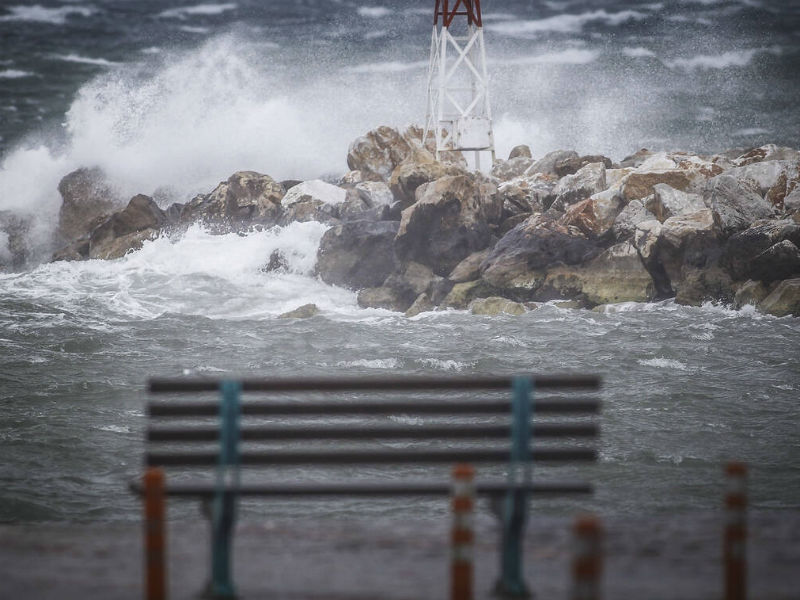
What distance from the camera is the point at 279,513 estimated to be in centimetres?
1140

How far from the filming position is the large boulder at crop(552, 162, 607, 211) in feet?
118

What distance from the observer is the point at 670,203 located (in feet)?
105

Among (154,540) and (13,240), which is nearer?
(154,540)

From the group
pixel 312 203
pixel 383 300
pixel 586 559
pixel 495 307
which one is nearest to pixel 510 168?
pixel 312 203

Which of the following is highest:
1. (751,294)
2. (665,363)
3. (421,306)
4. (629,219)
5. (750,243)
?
(629,219)

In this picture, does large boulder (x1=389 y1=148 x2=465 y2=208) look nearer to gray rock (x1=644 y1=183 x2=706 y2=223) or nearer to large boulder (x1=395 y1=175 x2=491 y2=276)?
large boulder (x1=395 y1=175 x2=491 y2=276)

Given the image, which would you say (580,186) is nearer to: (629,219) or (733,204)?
(629,219)

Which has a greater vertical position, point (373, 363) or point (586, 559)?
point (586, 559)

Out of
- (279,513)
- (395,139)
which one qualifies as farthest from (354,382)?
(395,139)

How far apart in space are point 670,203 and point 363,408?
95.4 feet

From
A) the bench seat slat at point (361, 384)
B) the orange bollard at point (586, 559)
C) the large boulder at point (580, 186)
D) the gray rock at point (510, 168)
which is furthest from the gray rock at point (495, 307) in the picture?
the orange bollard at point (586, 559)

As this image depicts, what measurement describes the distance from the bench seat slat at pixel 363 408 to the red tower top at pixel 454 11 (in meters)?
42.7

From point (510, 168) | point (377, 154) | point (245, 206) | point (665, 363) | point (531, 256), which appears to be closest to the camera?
point (665, 363)

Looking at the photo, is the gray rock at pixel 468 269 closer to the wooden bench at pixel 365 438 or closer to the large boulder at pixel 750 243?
the large boulder at pixel 750 243
